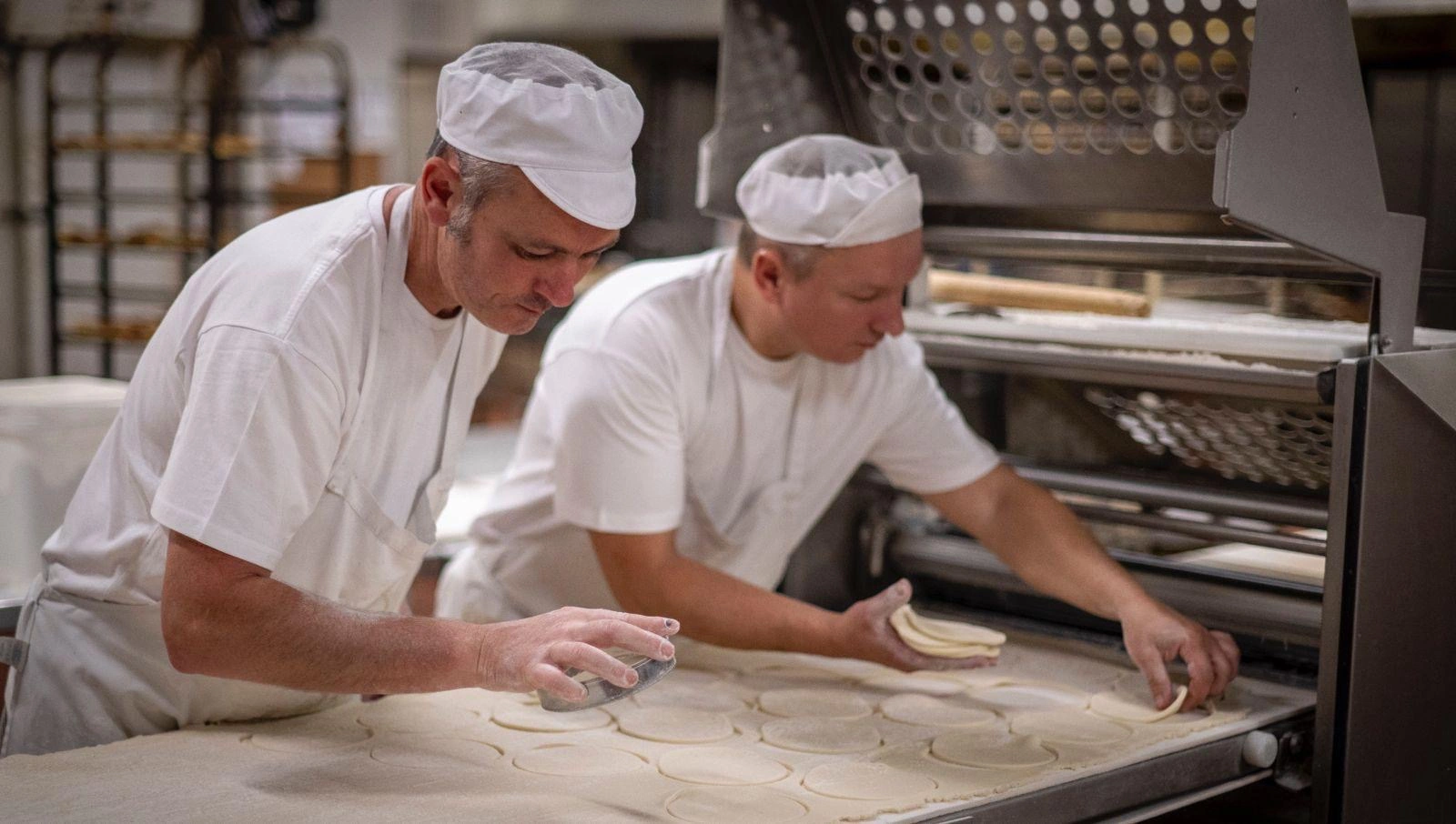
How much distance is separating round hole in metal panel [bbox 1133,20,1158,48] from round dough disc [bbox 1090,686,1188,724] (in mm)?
794

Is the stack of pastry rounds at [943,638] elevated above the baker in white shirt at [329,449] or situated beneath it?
situated beneath

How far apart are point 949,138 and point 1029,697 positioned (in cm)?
85

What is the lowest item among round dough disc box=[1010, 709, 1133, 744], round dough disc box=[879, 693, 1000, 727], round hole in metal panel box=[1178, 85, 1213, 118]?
round dough disc box=[879, 693, 1000, 727]

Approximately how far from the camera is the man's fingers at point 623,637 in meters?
1.24

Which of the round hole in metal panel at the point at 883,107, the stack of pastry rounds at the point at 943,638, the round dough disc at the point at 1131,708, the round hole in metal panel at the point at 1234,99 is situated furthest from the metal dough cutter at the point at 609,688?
the round hole in metal panel at the point at 883,107

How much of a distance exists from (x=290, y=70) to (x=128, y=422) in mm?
6631

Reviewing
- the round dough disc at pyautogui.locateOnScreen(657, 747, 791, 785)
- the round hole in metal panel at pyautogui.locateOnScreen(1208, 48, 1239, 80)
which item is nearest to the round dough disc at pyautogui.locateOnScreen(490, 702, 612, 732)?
the round dough disc at pyautogui.locateOnScreen(657, 747, 791, 785)

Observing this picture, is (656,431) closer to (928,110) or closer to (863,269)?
(863,269)

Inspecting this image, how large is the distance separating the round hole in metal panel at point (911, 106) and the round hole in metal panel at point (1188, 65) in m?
0.41

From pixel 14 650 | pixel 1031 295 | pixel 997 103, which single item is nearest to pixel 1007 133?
pixel 997 103

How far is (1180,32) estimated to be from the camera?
1723 mm

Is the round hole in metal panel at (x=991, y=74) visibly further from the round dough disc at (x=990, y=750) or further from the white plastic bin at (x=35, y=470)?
the white plastic bin at (x=35, y=470)

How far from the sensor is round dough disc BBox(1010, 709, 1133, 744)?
1.60 m

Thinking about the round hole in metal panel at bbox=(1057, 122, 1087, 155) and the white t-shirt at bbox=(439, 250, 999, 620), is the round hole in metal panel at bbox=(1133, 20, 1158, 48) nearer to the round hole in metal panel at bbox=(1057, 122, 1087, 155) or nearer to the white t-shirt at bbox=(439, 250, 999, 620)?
the round hole in metal panel at bbox=(1057, 122, 1087, 155)
